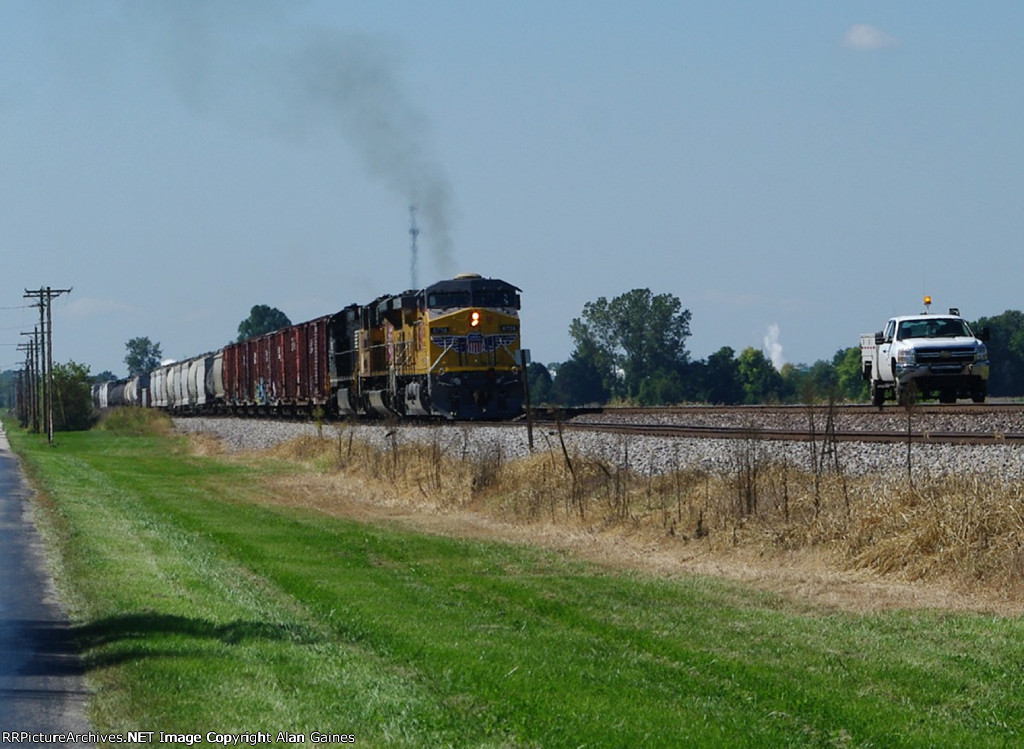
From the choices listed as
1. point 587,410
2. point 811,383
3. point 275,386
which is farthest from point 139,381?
point 811,383

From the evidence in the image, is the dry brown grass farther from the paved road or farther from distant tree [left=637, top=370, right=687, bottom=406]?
distant tree [left=637, top=370, right=687, bottom=406]

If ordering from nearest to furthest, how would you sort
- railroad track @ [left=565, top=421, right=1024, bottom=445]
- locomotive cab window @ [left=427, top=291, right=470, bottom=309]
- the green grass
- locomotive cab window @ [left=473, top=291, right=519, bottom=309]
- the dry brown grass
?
the green grass
the dry brown grass
railroad track @ [left=565, top=421, right=1024, bottom=445]
locomotive cab window @ [left=427, top=291, right=470, bottom=309]
locomotive cab window @ [left=473, top=291, right=519, bottom=309]

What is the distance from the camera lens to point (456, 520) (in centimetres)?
2166

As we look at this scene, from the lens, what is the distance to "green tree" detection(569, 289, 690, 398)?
117 metres

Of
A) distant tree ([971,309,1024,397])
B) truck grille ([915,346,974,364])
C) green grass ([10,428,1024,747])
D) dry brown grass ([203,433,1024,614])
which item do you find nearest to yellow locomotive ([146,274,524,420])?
dry brown grass ([203,433,1024,614])

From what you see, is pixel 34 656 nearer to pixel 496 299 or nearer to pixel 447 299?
pixel 447 299

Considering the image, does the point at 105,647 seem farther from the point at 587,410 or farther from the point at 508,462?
the point at 587,410

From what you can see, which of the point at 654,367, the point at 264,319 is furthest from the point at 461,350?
the point at 264,319

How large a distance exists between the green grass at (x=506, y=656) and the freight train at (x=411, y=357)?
20.2 meters

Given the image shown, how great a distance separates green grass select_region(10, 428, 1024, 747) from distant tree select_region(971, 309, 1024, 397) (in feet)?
168

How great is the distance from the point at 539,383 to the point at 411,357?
149 ft

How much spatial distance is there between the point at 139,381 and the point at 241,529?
86404 millimetres

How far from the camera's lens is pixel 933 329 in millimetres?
30172

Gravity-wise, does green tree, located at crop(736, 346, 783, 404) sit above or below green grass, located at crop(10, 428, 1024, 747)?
above
